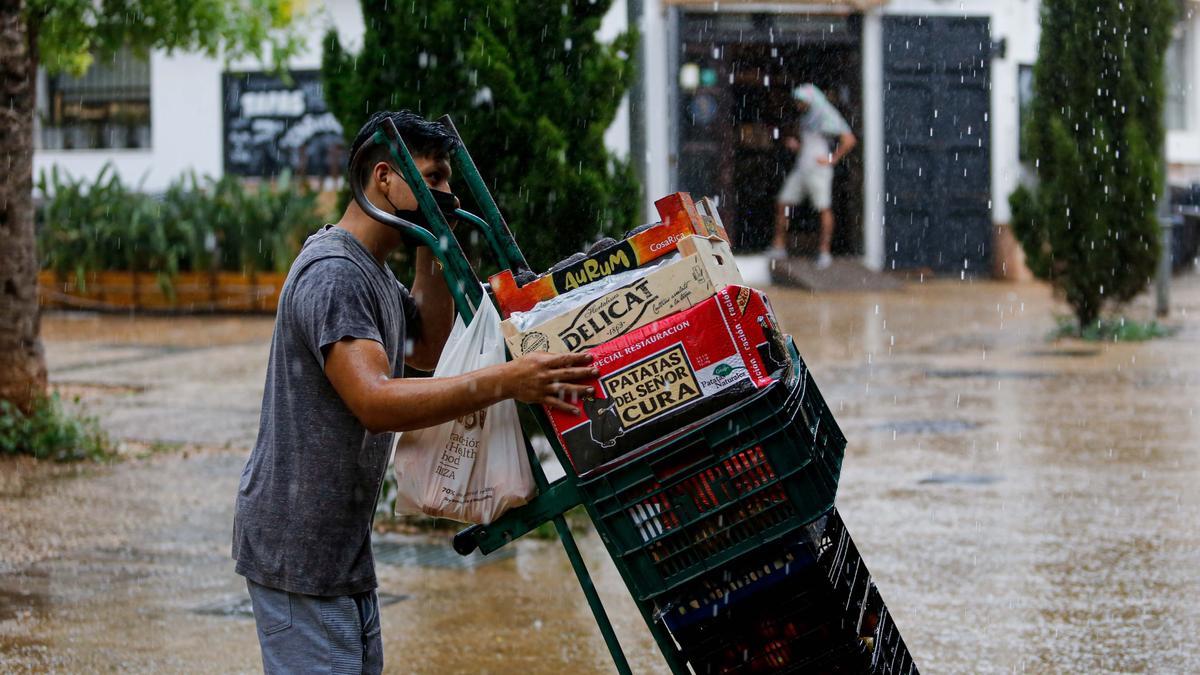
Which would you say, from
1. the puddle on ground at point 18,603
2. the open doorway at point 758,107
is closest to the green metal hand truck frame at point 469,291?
the puddle on ground at point 18,603

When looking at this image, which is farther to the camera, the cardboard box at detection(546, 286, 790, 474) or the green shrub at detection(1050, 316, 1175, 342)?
the green shrub at detection(1050, 316, 1175, 342)

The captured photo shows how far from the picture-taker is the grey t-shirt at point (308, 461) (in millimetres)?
3084

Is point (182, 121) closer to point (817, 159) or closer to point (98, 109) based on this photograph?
point (98, 109)

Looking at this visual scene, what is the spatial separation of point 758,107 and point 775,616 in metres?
19.1

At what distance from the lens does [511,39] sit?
22.1ft

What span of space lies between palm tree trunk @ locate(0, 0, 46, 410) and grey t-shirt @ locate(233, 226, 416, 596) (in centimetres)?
579

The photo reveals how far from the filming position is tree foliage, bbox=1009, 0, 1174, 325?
1416 cm

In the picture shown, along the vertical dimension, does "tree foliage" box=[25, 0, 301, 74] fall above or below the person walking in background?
above

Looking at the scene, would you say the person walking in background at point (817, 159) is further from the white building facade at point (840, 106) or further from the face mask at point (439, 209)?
the face mask at point (439, 209)

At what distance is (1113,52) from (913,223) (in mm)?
5556

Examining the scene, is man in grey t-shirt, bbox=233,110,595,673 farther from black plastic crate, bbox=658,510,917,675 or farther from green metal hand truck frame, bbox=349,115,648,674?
black plastic crate, bbox=658,510,917,675

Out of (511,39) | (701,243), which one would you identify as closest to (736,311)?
(701,243)

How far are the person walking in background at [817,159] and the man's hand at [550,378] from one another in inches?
616

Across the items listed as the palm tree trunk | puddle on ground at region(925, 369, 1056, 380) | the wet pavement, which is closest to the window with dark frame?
the wet pavement
